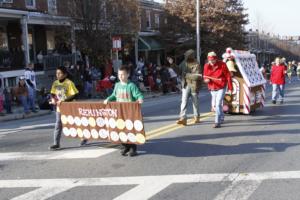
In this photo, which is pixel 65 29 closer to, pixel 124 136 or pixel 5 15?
pixel 5 15

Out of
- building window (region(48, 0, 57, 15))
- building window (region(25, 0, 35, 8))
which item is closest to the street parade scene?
building window (region(25, 0, 35, 8))

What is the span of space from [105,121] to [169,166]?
156 cm

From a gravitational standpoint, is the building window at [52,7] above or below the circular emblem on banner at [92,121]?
above

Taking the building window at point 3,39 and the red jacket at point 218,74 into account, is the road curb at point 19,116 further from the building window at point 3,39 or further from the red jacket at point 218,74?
the building window at point 3,39

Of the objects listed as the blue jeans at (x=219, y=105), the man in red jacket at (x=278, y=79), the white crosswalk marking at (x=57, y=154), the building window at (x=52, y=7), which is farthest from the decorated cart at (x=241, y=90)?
the building window at (x=52, y=7)

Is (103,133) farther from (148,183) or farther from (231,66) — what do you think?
(231,66)

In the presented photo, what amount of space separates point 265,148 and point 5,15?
60.4 ft

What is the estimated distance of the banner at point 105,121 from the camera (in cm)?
830

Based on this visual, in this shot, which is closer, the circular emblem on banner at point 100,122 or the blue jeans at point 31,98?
the circular emblem on banner at point 100,122

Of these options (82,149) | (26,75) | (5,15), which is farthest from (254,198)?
(5,15)

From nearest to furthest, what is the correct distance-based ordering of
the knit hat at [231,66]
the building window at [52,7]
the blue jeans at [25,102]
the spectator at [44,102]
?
1. the knit hat at [231,66]
2. the blue jeans at [25,102]
3. the spectator at [44,102]
4. the building window at [52,7]

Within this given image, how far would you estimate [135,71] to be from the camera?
96.0 feet

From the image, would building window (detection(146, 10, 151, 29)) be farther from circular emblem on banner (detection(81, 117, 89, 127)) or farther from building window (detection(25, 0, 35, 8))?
circular emblem on banner (detection(81, 117, 89, 127))

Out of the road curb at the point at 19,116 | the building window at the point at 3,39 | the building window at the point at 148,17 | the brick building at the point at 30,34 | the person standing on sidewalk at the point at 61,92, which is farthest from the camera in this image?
the building window at the point at 148,17
